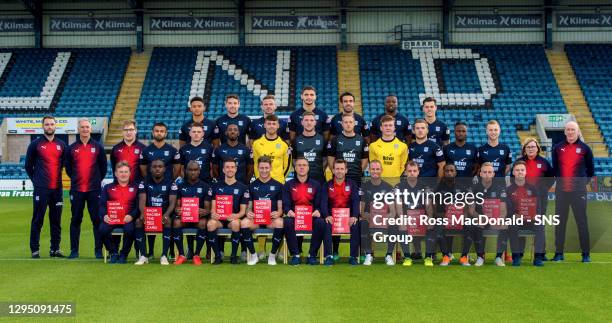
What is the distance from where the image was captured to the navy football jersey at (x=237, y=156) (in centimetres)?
973

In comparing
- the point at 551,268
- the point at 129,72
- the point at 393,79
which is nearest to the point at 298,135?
the point at 551,268

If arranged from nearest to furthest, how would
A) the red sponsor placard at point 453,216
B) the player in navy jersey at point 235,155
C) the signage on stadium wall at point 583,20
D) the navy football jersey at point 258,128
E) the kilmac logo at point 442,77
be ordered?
the red sponsor placard at point 453,216
the player in navy jersey at point 235,155
the navy football jersey at point 258,128
the kilmac logo at point 442,77
the signage on stadium wall at point 583,20

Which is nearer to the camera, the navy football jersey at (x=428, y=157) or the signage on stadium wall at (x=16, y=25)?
the navy football jersey at (x=428, y=157)

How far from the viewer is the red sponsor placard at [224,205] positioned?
928 cm

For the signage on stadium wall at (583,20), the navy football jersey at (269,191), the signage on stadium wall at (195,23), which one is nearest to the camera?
the navy football jersey at (269,191)

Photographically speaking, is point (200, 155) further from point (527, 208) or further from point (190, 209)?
point (527, 208)

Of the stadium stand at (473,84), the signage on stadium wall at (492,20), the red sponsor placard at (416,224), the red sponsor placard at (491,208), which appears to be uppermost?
the signage on stadium wall at (492,20)

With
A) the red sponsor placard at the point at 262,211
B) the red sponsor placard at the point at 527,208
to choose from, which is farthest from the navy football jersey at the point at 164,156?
the red sponsor placard at the point at 527,208

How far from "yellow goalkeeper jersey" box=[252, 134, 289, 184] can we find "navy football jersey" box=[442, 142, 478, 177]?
219 centimetres

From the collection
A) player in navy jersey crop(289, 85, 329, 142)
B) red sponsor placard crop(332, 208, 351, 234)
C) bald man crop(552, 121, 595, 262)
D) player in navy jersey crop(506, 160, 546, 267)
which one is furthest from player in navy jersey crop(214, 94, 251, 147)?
bald man crop(552, 121, 595, 262)

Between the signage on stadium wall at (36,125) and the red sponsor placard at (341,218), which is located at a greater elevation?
the signage on stadium wall at (36,125)

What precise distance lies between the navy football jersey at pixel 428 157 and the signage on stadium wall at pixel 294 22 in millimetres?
21514

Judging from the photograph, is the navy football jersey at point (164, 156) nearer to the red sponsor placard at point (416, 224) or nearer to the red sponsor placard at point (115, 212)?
the red sponsor placard at point (115, 212)

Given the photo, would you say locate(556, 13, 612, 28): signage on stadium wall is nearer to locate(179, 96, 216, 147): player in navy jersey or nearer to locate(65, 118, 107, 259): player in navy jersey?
locate(179, 96, 216, 147): player in navy jersey
